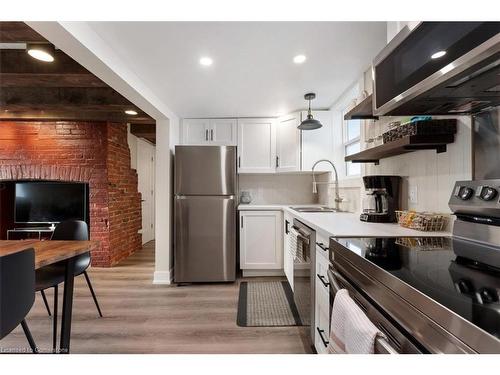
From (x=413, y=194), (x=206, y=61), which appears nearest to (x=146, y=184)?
(x=206, y=61)

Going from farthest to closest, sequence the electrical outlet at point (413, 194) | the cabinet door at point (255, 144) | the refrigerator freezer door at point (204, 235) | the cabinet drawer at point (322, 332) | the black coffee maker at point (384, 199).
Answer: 1. the cabinet door at point (255, 144)
2. the refrigerator freezer door at point (204, 235)
3. the black coffee maker at point (384, 199)
4. the electrical outlet at point (413, 194)
5. the cabinet drawer at point (322, 332)

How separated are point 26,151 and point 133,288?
8.85 feet

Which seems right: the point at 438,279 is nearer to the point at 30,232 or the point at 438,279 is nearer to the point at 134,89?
the point at 134,89

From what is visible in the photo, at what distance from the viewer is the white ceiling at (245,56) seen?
1630mm

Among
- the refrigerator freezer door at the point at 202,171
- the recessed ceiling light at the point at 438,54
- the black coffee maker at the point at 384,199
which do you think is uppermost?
the recessed ceiling light at the point at 438,54

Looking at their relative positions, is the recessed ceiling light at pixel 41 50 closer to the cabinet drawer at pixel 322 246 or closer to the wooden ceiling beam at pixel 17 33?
the wooden ceiling beam at pixel 17 33

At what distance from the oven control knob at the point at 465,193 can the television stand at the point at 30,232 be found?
186 inches

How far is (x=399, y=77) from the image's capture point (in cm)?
116

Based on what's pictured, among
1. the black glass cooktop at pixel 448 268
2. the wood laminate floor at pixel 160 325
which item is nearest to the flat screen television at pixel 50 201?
the wood laminate floor at pixel 160 325

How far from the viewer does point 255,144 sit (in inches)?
140

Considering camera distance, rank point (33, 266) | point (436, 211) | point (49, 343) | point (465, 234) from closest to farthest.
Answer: point (465, 234)
point (33, 266)
point (436, 211)
point (49, 343)

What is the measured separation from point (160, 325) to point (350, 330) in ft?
6.35
